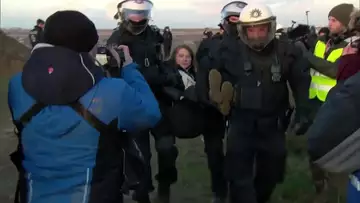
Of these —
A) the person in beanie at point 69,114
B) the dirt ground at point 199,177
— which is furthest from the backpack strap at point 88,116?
the dirt ground at point 199,177

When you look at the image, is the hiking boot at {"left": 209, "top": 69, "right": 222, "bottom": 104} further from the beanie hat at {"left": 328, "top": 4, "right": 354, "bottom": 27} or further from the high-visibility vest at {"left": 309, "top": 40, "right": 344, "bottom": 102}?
the beanie hat at {"left": 328, "top": 4, "right": 354, "bottom": 27}

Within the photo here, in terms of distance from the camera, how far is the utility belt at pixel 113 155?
2801mm

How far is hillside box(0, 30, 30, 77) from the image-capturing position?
19748 millimetres

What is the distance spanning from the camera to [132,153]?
327 cm

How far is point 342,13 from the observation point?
18.6 ft

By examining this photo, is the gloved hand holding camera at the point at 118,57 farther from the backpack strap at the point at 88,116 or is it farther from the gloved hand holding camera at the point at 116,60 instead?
the backpack strap at the point at 88,116

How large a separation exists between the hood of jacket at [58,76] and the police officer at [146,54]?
270cm

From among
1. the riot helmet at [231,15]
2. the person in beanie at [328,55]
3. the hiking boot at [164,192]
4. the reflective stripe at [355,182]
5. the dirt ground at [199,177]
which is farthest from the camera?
the dirt ground at [199,177]

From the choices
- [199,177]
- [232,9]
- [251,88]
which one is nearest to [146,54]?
[232,9]

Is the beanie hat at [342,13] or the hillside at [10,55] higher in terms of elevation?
the beanie hat at [342,13]

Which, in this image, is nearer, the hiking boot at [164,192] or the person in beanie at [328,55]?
the person in beanie at [328,55]

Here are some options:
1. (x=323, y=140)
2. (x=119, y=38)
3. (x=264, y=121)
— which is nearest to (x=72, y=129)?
(x=323, y=140)

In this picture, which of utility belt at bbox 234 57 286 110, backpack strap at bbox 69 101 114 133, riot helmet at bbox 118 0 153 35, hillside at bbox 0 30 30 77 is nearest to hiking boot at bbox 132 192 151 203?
utility belt at bbox 234 57 286 110

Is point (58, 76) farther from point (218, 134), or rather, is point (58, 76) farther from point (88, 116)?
point (218, 134)
